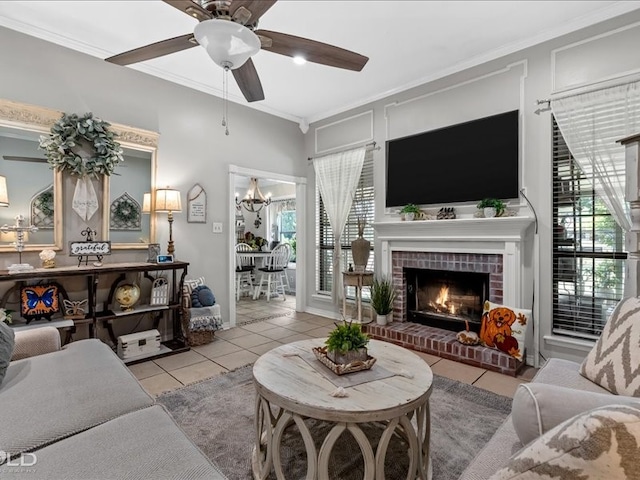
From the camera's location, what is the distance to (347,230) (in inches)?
181

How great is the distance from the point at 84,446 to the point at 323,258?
3.95 metres

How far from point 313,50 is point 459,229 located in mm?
2235

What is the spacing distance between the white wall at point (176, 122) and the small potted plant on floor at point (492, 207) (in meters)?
2.75

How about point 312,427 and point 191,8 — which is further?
point 312,427

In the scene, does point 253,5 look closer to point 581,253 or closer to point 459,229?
point 459,229

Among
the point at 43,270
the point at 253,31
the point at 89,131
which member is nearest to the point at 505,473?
the point at 253,31

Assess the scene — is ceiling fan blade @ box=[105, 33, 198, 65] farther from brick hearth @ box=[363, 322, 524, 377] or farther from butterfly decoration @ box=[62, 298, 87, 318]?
brick hearth @ box=[363, 322, 524, 377]

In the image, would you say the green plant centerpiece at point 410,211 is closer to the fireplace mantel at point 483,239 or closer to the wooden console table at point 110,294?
the fireplace mantel at point 483,239

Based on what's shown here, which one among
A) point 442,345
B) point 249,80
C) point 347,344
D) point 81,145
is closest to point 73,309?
point 81,145

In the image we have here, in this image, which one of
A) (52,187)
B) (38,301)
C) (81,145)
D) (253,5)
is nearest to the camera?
(253,5)

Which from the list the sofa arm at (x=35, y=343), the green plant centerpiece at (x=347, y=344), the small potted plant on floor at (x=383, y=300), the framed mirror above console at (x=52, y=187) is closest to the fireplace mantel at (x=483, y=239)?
the small potted plant on floor at (x=383, y=300)

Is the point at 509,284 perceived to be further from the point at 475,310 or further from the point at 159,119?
the point at 159,119

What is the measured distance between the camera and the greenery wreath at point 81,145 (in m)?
2.86

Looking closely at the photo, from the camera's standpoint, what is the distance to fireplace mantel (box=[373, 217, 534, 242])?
2992mm
